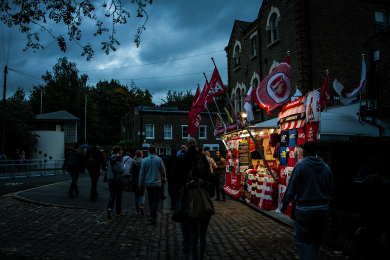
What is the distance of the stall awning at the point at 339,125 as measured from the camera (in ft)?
30.9

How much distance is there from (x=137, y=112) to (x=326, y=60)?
2909cm

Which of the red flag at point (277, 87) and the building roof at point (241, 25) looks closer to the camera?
the red flag at point (277, 87)

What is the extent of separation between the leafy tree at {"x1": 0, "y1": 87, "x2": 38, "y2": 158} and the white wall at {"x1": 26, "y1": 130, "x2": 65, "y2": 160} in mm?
980

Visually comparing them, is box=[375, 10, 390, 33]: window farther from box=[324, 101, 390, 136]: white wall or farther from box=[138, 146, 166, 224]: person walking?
box=[138, 146, 166, 224]: person walking

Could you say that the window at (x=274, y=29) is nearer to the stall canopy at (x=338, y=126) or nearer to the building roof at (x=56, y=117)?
the stall canopy at (x=338, y=126)

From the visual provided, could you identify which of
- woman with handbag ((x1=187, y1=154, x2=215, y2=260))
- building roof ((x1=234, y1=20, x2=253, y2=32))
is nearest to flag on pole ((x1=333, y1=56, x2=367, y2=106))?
woman with handbag ((x1=187, y1=154, x2=215, y2=260))

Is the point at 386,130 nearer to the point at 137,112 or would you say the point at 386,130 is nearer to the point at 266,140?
the point at 266,140

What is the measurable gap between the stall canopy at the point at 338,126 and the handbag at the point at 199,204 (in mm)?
6308

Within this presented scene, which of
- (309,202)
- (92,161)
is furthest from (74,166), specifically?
(309,202)

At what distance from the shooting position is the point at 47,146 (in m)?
38.3

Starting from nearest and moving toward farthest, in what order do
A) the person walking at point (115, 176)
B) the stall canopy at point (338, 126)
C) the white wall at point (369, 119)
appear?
1. the person walking at point (115, 176)
2. the stall canopy at point (338, 126)
3. the white wall at point (369, 119)

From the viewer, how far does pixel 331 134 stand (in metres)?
9.44

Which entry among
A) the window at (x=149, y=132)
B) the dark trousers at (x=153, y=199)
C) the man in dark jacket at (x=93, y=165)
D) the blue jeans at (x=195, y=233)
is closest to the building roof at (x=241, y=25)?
the man in dark jacket at (x=93, y=165)

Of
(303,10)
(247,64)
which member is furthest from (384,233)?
(247,64)
